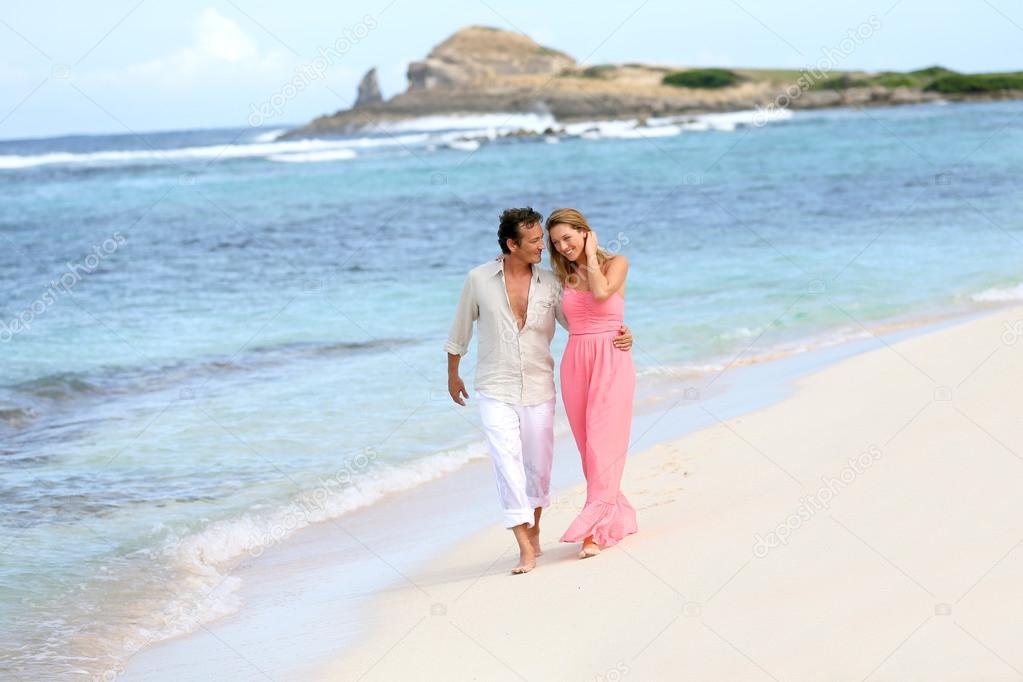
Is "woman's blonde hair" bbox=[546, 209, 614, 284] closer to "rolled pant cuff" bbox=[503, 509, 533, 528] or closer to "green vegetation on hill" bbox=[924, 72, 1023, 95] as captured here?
"rolled pant cuff" bbox=[503, 509, 533, 528]

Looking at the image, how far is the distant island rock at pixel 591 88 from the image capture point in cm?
9194

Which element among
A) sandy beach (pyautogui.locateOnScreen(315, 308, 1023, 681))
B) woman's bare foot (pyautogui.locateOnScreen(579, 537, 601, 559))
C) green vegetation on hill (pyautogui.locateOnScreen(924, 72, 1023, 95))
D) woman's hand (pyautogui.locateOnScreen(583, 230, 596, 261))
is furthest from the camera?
green vegetation on hill (pyautogui.locateOnScreen(924, 72, 1023, 95))

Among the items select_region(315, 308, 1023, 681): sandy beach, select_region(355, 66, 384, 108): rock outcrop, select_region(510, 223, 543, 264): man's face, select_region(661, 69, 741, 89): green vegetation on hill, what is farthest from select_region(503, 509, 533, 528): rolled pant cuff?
select_region(355, 66, 384, 108): rock outcrop

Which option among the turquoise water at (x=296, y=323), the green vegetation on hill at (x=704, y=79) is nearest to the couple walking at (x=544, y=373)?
the turquoise water at (x=296, y=323)

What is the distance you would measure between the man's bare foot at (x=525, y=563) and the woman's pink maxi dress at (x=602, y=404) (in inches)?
7.9

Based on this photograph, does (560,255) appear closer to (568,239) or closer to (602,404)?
(568,239)

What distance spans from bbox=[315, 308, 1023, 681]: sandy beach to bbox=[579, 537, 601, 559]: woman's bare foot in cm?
6

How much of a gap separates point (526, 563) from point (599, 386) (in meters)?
0.88

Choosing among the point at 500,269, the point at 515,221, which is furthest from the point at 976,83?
the point at 515,221

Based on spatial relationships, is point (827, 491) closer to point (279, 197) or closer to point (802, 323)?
point (802, 323)

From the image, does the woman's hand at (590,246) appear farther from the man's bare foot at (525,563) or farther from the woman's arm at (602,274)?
the man's bare foot at (525,563)

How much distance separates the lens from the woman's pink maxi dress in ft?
17.7

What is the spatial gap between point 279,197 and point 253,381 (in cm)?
2287

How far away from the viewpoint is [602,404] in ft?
17.9
